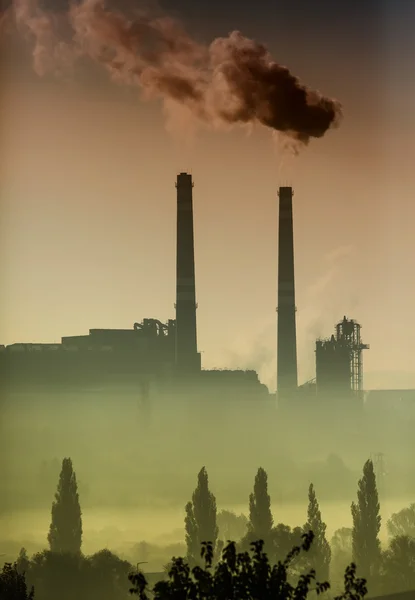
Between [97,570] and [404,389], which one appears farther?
[404,389]

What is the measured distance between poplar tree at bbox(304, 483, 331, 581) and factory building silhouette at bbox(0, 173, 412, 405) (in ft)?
7.55

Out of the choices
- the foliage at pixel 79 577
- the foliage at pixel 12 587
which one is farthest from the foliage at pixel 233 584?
the foliage at pixel 79 577

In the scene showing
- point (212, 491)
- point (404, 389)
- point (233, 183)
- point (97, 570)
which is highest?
point (233, 183)

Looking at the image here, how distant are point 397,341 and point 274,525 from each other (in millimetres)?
4335

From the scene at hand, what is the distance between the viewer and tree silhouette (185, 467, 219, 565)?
2495cm

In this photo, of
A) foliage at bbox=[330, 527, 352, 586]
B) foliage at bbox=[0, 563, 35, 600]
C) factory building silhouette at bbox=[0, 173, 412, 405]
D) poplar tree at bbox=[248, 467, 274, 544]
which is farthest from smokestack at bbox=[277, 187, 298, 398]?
foliage at bbox=[0, 563, 35, 600]

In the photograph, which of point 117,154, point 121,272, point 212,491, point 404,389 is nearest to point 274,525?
point 212,491

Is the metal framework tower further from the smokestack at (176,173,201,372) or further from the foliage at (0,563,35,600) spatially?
the foliage at (0,563,35,600)

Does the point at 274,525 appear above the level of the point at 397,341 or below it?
below

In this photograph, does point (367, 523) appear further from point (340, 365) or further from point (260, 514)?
point (340, 365)

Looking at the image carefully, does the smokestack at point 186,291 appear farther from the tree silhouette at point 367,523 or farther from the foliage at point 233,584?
the foliage at point 233,584

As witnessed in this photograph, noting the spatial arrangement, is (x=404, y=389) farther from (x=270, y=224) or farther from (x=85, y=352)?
(x=85, y=352)

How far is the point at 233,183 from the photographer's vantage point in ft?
80.0

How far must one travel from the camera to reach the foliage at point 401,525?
25578 millimetres
